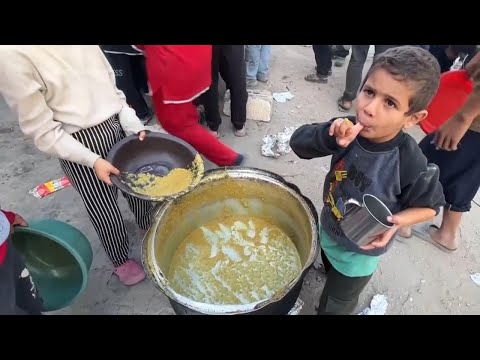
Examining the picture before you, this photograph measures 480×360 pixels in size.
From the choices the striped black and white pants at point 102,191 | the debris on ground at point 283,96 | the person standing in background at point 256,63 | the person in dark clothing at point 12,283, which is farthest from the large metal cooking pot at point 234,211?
the person standing in background at point 256,63

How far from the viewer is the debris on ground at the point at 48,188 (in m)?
2.81

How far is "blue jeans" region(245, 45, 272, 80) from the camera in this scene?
3686mm

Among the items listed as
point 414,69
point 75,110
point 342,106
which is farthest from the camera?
point 342,106

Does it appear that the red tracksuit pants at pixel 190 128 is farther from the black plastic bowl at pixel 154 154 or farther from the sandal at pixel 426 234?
the sandal at pixel 426 234

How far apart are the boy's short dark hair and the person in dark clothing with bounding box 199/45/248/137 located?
166 cm

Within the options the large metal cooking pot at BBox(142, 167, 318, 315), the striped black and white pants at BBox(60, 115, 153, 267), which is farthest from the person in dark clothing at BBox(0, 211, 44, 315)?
the large metal cooking pot at BBox(142, 167, 318, 315)

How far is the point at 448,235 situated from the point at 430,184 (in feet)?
4.23

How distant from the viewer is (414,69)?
50.3 inches

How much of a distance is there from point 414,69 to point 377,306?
149 cm

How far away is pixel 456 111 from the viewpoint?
1.91 meters

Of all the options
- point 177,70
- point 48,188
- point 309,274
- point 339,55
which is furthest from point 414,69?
point 339,55

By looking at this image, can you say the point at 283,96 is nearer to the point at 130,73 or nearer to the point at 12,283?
the point at 130,73

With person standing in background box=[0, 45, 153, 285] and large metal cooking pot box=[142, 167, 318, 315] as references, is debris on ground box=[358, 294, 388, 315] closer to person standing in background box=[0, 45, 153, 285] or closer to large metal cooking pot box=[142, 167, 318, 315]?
large metal cooking pot box=[142, 167, 318, 315]
